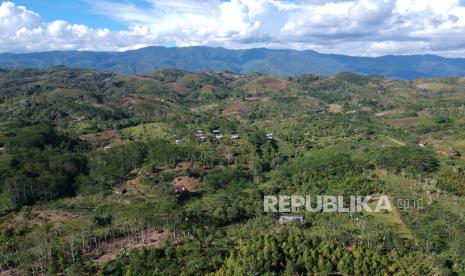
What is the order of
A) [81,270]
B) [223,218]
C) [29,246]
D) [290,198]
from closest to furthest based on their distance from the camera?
[81,270] < [29,246] < [223,218] < [290,198]

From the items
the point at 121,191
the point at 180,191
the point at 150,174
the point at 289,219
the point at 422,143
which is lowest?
the point at 121,191

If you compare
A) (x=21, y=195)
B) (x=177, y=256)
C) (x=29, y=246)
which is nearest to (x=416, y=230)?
(x=177, y=256)

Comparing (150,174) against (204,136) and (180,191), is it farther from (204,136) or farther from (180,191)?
(204,136)

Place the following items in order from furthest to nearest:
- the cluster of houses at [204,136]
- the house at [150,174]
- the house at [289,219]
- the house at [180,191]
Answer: the cluster of houses at [204,136] < the house at [150,174] < the house at [180,191] < the house at [289,219]

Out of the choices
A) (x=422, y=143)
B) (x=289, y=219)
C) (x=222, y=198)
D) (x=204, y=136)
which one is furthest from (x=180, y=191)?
(x=422, y=143)

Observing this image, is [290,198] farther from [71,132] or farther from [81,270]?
[71,132]

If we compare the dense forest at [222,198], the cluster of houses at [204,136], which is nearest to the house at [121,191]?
the dense forest at [222,198]

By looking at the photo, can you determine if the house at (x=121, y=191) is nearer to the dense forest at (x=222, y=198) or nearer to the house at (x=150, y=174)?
the dense forest at (x=222, y=198)

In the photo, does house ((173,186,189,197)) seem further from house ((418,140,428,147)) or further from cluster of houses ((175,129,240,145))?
house ((418,140,428,147))
